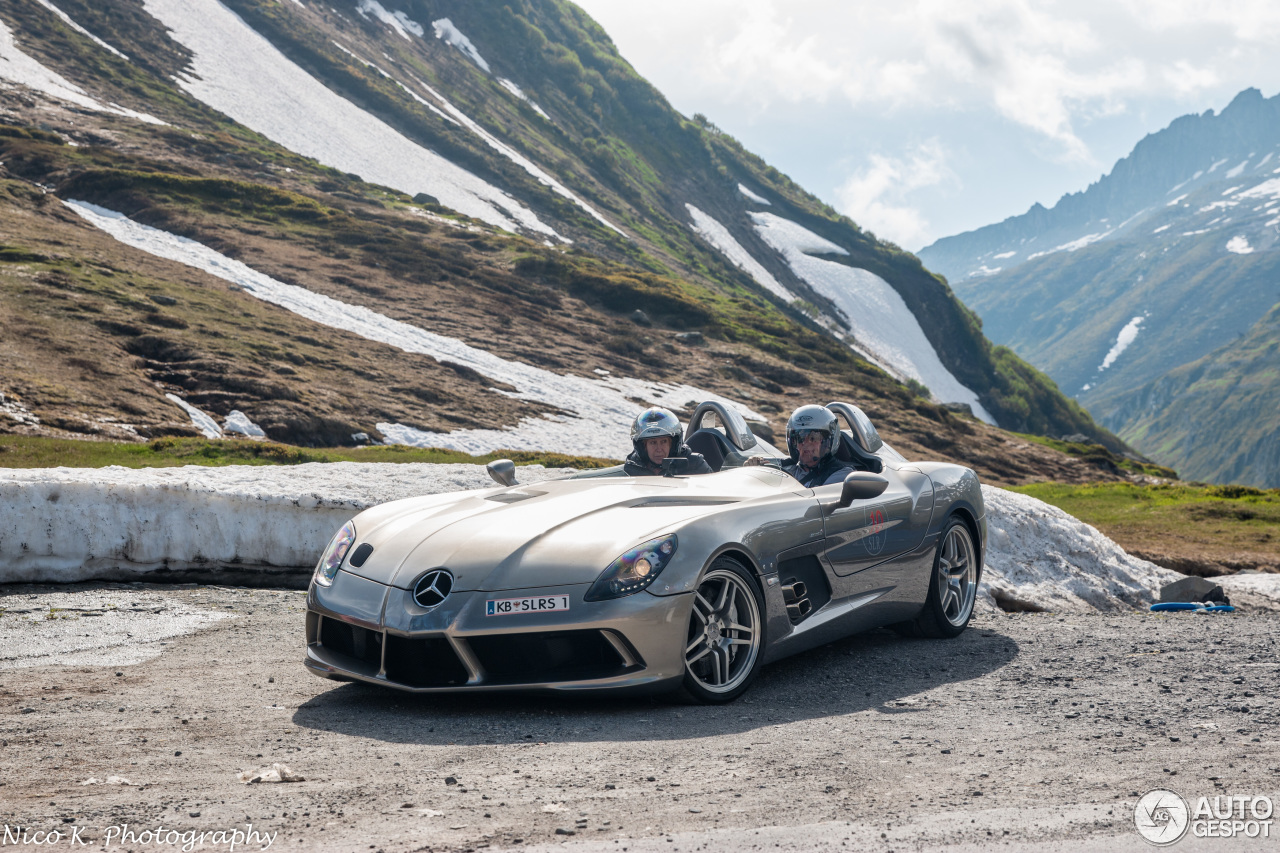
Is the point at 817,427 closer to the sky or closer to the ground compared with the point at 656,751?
closer to the sky

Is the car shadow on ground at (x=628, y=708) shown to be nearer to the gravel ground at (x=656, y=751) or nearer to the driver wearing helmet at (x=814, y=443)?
the gravel ground at (x=656, y=751)

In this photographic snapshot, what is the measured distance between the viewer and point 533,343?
4809 cm

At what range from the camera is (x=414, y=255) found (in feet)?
184

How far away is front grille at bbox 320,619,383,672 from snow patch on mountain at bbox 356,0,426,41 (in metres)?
117

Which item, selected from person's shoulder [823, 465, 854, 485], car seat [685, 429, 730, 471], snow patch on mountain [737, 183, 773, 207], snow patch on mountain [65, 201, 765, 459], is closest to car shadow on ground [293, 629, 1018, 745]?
person's shoulder [823, 465, 854, 485]

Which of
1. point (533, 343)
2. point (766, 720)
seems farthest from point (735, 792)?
point (533, 343)

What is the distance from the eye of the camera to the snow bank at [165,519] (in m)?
9.79

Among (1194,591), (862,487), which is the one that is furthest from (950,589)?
(1194,591)

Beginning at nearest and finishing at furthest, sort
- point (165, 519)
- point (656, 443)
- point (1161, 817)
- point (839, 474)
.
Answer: point (1161, 817) < point (839, 474) < point (656, 443) < point (165, 519)

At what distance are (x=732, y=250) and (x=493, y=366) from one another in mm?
66900

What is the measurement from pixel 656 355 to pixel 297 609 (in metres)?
44.2

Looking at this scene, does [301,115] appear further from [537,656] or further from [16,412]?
[537,656]

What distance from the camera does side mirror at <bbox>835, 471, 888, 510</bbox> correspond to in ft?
20.4

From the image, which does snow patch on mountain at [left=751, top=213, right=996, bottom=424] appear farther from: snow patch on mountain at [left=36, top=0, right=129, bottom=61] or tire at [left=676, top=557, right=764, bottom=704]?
tire at [left=676, top=557, right=764, bottom=704]
